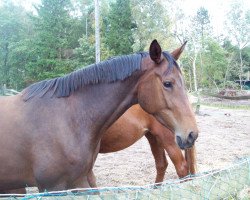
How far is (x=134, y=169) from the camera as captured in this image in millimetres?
5980

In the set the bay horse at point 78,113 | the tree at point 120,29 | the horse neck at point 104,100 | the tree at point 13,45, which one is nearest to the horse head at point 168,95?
the bay horse at point 78,113

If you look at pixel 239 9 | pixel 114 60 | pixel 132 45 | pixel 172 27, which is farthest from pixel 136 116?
pixel 239 9

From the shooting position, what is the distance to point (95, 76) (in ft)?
9.08

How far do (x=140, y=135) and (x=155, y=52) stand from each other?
1.97m

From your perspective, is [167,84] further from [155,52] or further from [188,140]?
[188,140]

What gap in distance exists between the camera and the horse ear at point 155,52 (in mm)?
2543

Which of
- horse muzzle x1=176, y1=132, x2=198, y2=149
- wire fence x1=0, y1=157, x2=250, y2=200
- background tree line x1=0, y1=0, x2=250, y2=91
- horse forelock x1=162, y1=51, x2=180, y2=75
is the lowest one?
wire fence x1=0, y1=157, x2=250, y2=200

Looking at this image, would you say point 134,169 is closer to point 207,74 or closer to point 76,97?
point 76,97

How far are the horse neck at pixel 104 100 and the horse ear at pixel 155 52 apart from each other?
25 cm

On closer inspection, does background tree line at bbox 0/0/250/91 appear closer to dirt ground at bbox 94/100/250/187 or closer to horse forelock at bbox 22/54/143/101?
dirt ground at bbox 94/100/250/187

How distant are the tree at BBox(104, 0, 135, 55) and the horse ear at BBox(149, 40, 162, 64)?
24.3 metres

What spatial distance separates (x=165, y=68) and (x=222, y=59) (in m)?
36.8

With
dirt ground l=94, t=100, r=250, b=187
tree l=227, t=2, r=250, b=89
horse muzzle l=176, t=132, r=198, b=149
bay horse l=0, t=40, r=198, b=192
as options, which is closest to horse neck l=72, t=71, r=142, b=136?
bay horse l=0, t=40, r=198, b=192

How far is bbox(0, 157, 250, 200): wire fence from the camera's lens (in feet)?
8.01
